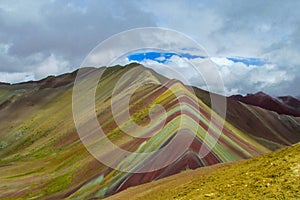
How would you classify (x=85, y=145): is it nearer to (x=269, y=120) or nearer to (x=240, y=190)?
(x=240, y=190)

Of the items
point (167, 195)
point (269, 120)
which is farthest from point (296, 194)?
point (269, 120)

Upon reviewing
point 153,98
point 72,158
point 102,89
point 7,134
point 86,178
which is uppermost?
point 102,89

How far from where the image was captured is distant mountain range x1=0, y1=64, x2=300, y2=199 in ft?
156

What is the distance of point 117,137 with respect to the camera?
64.2 m

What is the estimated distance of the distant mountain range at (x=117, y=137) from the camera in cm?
4756

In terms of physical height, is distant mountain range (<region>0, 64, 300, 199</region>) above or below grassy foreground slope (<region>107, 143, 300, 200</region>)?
above

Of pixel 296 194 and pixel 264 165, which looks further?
pixel 264 165

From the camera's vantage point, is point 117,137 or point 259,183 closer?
point 259,183

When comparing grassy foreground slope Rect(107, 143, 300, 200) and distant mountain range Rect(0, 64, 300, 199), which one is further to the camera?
distant mountain range Rect(0, 64, 300, 199)

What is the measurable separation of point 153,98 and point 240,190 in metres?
61.3

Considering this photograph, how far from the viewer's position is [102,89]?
126000 millimetres

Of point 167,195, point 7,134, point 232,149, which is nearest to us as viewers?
point 167,195

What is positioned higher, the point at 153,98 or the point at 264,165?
the point at 153,98

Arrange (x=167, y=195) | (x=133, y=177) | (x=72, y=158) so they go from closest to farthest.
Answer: (x=167, y=195) < (x=133, y=177) < (x=72, y=158)
